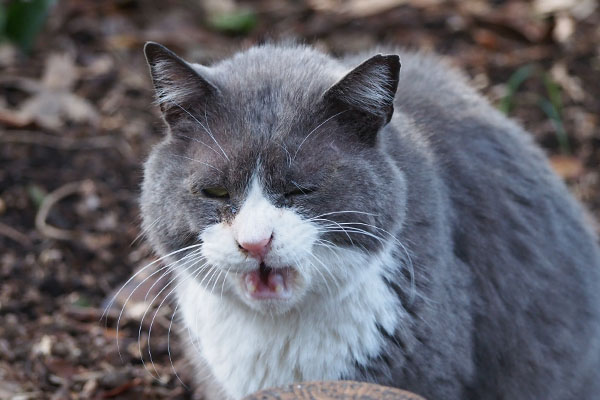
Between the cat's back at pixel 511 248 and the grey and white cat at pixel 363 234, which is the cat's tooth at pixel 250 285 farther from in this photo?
the cat's back at pixel 511 248

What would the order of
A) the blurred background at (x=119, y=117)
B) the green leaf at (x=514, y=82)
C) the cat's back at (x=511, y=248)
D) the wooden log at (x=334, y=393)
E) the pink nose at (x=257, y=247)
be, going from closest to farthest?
the wooden log at (x=334, y=393) → the pink nose at (x=257, y=247) → the cat's back at (x=511, y=248) → the blurred background at (x=119, y=117) → the green leaf at (x=514, y=82)

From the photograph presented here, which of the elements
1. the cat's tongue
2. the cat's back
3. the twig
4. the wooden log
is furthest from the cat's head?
the twig

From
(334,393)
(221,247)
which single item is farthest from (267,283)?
(334,393)

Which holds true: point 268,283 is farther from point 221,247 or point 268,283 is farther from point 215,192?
point 215,192

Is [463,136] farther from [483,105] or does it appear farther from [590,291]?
[590,291]

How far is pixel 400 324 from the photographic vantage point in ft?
8.69

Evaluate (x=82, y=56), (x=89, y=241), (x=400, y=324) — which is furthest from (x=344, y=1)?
(x=400, y=324)

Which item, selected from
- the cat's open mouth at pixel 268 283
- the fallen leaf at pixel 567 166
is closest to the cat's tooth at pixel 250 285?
the cat's open mouth at pixel 268 283

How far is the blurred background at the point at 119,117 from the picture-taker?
143 inches

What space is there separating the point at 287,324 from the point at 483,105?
1.26m

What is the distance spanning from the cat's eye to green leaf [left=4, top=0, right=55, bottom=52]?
2751 mm

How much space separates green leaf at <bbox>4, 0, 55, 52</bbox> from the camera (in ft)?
15.5

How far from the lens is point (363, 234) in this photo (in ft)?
7.98

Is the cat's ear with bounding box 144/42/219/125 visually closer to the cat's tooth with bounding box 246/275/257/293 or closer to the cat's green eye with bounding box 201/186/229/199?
the cat's green eye with bounding box 201/186/229/199
